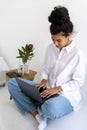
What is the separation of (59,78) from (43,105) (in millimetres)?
280

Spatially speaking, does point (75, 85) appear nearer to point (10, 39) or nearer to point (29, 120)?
point (29, 120)

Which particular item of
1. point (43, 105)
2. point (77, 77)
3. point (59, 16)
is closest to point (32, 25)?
point (59, 16)

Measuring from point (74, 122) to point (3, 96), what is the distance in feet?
2.78

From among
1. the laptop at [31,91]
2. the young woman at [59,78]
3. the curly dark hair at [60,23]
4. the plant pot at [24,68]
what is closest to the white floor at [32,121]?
the young woman at [59,78]

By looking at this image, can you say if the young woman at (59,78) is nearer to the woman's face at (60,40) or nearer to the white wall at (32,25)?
the woman's face at (60,40)

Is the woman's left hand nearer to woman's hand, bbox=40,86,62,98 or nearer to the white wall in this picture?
woman's hand, bbox=40,86,62,98

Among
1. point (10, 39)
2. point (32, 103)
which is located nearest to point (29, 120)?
point (32, 103)

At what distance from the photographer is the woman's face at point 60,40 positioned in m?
1.65

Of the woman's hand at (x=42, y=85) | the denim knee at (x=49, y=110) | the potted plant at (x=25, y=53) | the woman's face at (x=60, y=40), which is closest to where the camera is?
the denim knee at (x=49, y=110)

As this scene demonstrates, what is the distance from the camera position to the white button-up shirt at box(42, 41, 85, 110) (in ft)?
5.51

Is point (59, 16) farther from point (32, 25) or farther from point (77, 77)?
point (32, 25)

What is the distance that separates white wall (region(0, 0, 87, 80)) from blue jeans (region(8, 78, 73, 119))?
1.82 ft

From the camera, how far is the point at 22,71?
2.30 metres

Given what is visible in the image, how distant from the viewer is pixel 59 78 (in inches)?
69.4
